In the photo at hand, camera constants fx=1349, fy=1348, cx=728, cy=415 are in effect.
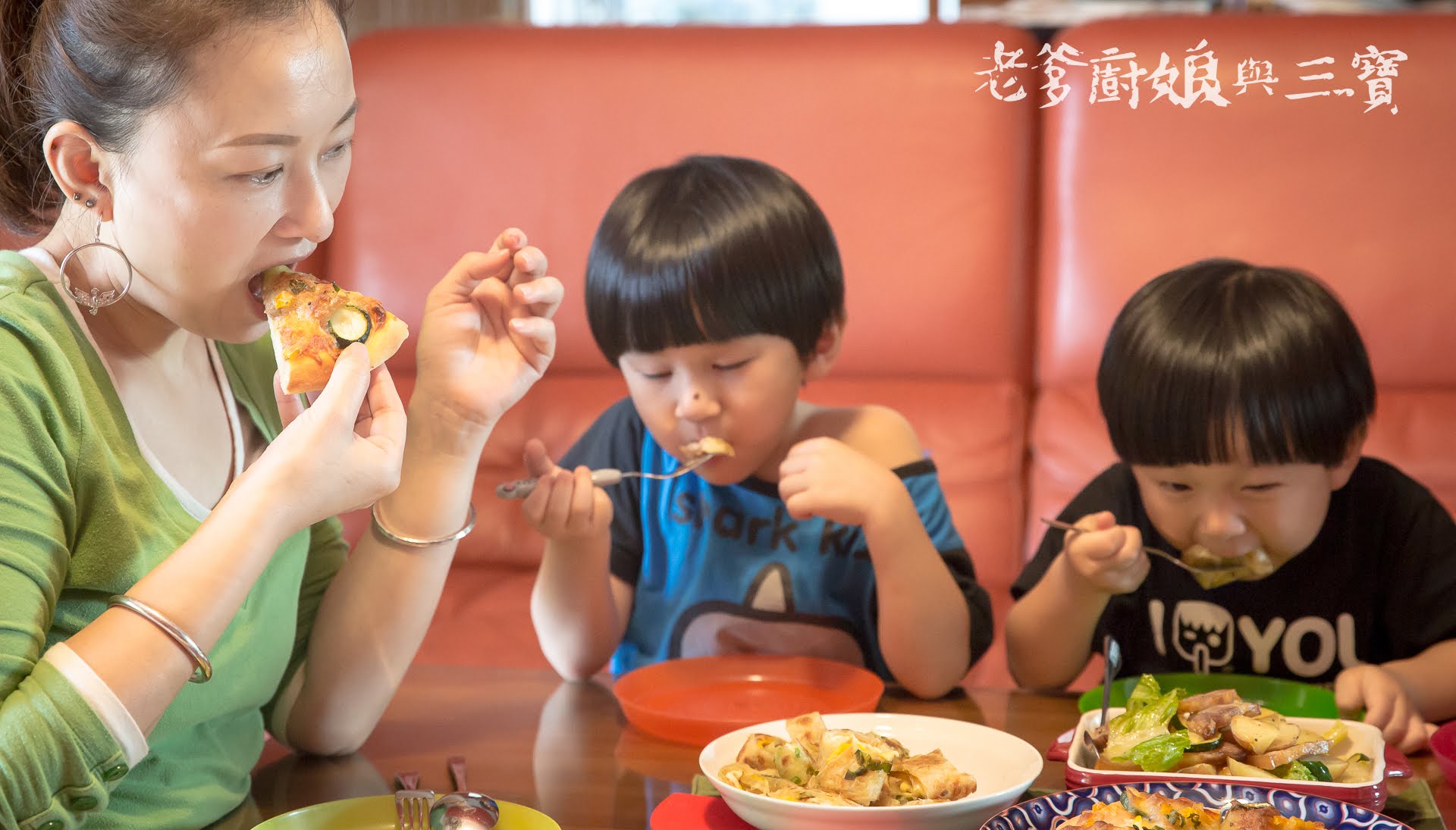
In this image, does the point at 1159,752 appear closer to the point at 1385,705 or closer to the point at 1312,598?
the point at 1385,705

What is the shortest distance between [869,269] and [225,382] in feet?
4.61

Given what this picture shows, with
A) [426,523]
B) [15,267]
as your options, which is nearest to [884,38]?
[426,523]

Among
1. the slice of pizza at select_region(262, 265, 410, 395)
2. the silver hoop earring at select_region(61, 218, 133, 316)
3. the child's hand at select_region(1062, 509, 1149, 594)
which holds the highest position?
the silver hoop earring at select_region(61, 218, 133, 316)

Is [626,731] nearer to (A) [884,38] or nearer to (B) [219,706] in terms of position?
(B) [219,706]

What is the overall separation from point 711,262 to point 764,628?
44 cm

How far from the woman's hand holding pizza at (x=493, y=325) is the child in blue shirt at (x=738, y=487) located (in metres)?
0.14

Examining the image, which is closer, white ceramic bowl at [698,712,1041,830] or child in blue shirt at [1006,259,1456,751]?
white ceramic bowl at [698,712,1041,830]

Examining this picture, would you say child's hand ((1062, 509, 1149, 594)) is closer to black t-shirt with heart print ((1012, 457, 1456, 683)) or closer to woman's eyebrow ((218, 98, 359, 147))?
black t-shirt with heart print ((1012, 457, 1456, 683))

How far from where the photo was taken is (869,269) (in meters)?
2.38

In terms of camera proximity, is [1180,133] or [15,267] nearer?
[15,267]

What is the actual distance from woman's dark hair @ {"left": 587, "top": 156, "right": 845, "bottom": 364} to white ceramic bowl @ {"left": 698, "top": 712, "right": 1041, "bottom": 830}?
1.71 feet

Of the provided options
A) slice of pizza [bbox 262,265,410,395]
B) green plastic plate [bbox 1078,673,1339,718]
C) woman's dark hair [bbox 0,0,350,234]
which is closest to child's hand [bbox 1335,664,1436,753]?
green plastic plate [bbox 1078,673,1339,718]

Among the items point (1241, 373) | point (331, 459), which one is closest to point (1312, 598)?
point (1241, 373)

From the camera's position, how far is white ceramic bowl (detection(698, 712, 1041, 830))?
2.93 feet
